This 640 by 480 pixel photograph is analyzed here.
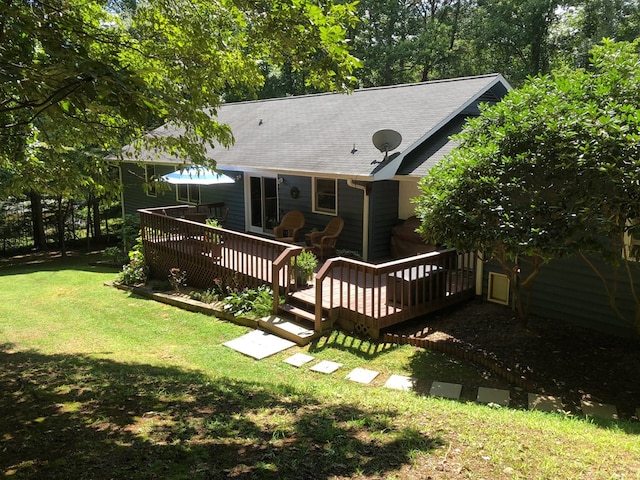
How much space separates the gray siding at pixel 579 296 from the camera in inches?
308

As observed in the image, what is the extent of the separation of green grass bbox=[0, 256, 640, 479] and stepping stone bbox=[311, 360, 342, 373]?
0.68 ft

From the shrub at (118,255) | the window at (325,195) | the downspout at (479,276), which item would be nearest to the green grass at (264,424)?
the downspout at (479,276)

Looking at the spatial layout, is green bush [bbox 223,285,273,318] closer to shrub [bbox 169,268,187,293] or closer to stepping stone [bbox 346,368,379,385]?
shrub [bbox 169,268,187,293]

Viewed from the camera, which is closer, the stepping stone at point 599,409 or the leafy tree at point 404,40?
the stepping stone at point 599,409

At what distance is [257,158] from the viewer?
1377 cm

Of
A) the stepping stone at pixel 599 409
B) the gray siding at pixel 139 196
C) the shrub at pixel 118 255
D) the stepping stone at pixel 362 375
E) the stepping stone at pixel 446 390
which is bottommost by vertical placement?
the shrub at pixel 118 255

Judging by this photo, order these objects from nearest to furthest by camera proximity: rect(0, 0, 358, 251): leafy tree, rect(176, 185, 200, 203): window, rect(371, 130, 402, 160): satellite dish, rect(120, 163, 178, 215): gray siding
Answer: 1. rect(0, 0, 358, 251): leafy tree
2. rect(371, 130, 402, 160): satellite dish
3. rect(176, 185, 200, 203): window
4. rect(120, 163, 178, 215): gray siding

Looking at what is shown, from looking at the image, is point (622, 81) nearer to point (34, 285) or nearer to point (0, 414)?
point (0, 414)

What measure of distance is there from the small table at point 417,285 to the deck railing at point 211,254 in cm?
196

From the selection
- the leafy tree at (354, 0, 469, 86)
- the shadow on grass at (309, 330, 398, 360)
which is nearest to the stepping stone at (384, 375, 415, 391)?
the shadow on grass at (309, 330, 398, 360)

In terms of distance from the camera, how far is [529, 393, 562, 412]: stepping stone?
5.88 meters

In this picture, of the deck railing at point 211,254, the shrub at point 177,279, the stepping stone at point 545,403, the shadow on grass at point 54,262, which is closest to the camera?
the stepping stone at point 545,403

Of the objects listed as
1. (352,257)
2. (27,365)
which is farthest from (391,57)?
(27,365)

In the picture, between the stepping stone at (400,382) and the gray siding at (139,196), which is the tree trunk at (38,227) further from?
the stepping stone at (400,382)
